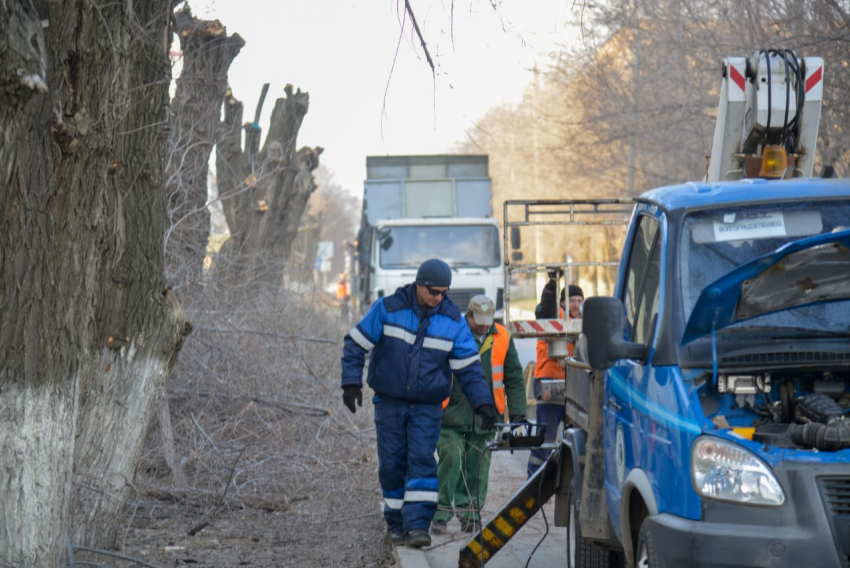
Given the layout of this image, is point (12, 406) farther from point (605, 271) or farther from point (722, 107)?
point (605, 271)

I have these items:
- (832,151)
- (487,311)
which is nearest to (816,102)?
(487,311)

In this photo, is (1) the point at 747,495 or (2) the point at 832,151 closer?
(1) the point at 747,495

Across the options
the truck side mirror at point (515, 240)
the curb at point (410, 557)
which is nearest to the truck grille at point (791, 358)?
the curb at point (410, 557)

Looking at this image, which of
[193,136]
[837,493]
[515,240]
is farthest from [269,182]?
[837,493]

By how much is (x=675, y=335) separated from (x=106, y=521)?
409 centimetres

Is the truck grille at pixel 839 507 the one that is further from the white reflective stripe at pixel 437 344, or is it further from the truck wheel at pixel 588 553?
the white reflective stripe at pixel 437 344

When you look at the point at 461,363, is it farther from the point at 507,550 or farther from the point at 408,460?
the point at 507,550

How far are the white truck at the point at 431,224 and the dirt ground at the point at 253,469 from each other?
518cm

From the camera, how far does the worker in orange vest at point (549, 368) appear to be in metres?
8.91

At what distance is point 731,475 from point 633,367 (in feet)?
3.22

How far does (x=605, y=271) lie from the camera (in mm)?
39031

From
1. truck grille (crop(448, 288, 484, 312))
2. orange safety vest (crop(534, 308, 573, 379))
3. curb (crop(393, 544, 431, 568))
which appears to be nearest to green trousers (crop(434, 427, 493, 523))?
curb (crop(393, 544, 431, 568))

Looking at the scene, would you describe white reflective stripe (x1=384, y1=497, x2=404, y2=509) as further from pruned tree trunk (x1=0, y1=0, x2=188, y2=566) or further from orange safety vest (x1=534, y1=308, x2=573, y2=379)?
orange safety vest (x1=534, y1=308, x2=573, y2=379)

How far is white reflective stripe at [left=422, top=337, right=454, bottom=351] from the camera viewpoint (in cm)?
698
